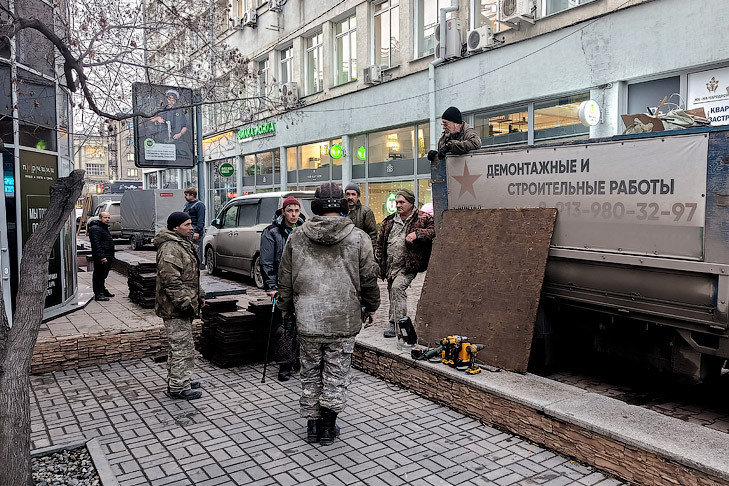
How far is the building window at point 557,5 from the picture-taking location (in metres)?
12.2

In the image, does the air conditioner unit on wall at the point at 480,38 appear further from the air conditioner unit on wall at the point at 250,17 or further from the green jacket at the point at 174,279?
the air conditioner unit on wall at the point at 250,17

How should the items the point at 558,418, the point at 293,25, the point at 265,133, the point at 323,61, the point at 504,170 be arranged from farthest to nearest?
the point at 265,133, the point at 293,25, the point at 323,61, the point at 504,170, the point at 558,418

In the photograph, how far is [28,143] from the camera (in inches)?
306

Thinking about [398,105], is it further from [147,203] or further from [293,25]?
[147,203]

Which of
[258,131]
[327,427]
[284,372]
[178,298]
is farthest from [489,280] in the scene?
[258,131]

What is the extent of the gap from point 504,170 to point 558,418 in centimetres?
260

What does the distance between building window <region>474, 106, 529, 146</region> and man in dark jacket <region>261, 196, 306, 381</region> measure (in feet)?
29.4

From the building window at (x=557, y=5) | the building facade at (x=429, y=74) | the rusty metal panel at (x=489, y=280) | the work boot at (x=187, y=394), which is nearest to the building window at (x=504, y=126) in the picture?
the building facade at (x=429, y=74)

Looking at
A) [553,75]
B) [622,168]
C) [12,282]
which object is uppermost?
[553,75]

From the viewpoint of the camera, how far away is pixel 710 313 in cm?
424

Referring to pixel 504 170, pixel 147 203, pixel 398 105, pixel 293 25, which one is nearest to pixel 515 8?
pixel 398 105

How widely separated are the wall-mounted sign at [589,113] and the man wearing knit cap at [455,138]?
6.20 meters

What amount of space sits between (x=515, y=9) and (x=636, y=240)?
9986 millimetres

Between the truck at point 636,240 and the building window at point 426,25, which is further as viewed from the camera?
the building window at point 426,25
